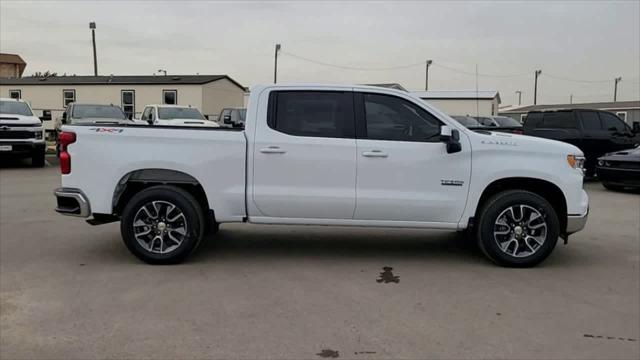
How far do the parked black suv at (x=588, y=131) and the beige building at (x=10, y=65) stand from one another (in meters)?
66.4

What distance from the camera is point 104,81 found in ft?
117

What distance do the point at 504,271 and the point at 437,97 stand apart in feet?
128

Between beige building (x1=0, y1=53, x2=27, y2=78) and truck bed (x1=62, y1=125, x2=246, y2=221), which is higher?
beige building (x1=0, y1=53, x2=27, y2=78)

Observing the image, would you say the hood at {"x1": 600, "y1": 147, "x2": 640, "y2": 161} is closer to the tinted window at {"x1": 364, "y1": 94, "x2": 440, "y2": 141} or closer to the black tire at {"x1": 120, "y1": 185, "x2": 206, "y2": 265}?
the tinted window at {"x1": 364, "y1": 94, "x2": 440, "y2": 141}

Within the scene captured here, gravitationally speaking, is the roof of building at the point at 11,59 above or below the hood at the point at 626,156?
above

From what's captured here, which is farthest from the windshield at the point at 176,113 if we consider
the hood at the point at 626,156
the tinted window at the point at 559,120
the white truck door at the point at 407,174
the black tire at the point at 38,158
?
the white truck door at the point at 407,174

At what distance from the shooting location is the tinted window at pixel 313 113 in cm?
592

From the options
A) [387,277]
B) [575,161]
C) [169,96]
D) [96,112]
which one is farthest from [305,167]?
[169,96]

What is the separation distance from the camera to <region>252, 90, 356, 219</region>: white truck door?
5.82 metres

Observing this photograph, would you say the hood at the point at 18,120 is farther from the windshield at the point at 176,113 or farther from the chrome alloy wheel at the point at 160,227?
the chrome alloy wheel at the point at 160,227

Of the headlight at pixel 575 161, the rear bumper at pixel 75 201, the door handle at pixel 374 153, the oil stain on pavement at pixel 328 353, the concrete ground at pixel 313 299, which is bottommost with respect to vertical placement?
the oil stain on pavement at pixel 328 353

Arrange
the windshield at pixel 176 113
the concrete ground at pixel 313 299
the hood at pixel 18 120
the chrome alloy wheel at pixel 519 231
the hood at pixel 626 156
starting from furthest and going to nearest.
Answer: the windshield at pixel 176 113 → the hood at pixel 18 120 → the hood at pixel 626 156 → the chrome alloy wheel at pixel 519 231 → the concrete ground at pixel 313 299

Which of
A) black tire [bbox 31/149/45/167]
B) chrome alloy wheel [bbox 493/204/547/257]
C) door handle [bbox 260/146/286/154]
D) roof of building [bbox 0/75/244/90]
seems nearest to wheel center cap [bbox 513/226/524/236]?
chrome alloy wheel [bbox 493/204/547/257]

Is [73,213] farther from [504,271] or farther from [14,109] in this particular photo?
[14,109]
